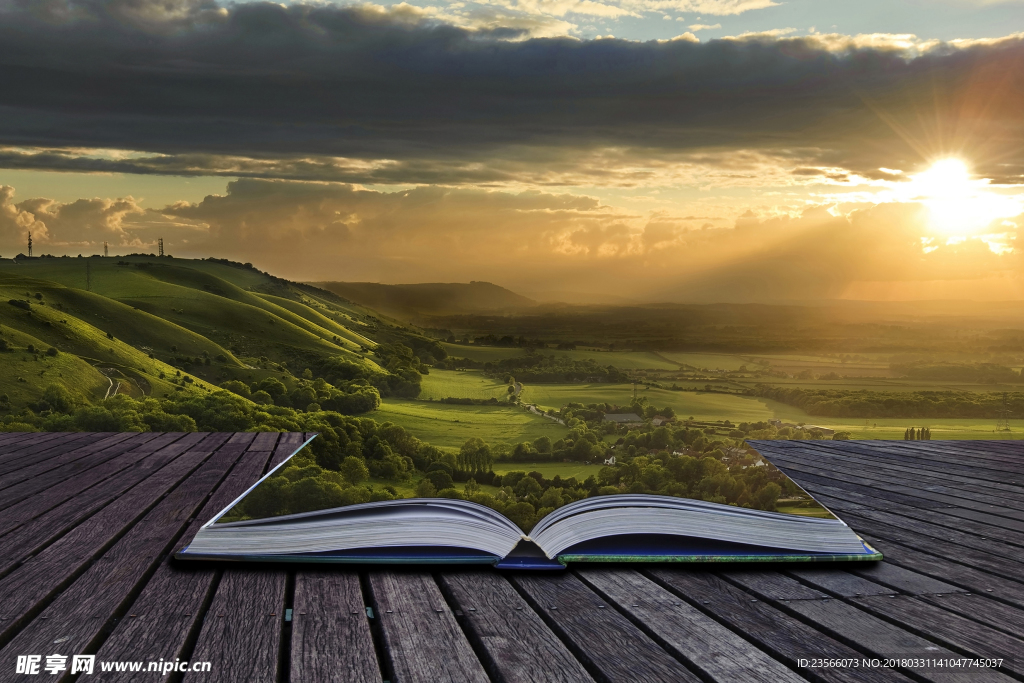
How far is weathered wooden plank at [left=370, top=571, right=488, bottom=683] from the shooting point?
157 centimetres

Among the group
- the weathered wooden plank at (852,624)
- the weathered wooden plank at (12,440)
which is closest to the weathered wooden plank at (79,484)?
the weathered wooden plank at (12,440)

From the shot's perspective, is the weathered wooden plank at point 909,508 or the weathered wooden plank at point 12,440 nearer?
the weathered wooden plank at point 909,508

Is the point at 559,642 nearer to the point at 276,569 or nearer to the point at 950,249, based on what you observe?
the point at 276,569

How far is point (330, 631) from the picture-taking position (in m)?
1.80

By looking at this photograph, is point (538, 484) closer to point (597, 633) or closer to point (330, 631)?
Result: point (597, 633)

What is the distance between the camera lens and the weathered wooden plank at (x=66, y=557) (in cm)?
206

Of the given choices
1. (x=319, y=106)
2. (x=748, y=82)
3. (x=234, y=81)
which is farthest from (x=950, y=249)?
(x=234, y=81)

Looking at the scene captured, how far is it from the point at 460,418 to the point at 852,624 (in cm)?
1726

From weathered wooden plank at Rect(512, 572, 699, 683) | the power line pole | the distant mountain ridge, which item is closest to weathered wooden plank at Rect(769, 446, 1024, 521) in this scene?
weathered wooden plank at Rect(512, 572, 699, 683)

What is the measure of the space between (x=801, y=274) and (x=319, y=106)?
66.2ft

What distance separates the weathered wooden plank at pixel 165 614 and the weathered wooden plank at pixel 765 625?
1470 millimetres

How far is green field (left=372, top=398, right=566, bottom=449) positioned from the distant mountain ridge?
26.4 ft

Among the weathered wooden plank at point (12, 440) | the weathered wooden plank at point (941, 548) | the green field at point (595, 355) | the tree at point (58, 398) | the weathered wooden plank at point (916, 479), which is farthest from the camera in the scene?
the green field at point (595, 355)

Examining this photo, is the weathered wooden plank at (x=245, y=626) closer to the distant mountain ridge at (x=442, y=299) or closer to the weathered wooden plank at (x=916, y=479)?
the weathered wooden plank at (x=916, y=479)
